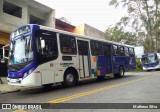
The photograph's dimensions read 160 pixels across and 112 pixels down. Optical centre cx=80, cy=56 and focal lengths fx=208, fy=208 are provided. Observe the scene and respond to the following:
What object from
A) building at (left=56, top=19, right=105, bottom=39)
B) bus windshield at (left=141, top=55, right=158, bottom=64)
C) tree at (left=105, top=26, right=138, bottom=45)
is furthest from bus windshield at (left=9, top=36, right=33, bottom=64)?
tree at (left=105, top=26, right=138, bottom=45)

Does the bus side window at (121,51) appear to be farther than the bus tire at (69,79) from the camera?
Yes

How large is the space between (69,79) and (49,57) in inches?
79.3

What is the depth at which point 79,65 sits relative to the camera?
12.2 metres

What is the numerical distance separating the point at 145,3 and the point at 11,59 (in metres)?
34.5

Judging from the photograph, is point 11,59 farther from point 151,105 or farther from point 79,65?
point 151,105

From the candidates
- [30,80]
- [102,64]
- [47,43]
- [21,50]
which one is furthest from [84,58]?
[30,80]

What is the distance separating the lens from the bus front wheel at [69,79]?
444 inches

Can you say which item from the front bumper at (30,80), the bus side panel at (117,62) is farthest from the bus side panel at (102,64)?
the front bumper at (30,80)

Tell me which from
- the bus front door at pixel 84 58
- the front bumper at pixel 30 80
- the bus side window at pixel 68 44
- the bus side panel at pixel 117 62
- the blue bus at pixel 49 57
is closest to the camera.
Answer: the front bumper at pixel 30 80

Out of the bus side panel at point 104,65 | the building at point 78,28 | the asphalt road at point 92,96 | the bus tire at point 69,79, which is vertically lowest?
the asphalt road at point 92,96

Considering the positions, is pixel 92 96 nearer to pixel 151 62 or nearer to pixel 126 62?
pixel 126 62

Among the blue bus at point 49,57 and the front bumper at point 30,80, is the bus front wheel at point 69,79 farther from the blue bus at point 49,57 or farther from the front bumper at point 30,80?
the front bumper at point 30,80

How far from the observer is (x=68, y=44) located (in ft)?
38.4

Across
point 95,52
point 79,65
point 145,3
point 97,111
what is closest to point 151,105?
point 97,111
